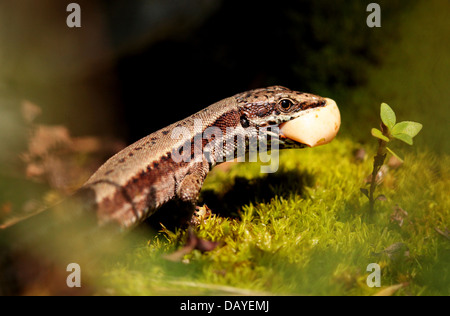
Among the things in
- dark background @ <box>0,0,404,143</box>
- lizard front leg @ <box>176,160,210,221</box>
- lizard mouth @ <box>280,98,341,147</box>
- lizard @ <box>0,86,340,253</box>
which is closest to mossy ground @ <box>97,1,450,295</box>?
lizard front leg @ <box>176,160,210,221</box>

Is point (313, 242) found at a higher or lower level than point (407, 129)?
lower

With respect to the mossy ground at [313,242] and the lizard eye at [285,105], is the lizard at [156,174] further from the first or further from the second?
the mossy ground at [313,242]

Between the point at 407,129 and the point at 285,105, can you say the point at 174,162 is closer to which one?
the point at 285,105

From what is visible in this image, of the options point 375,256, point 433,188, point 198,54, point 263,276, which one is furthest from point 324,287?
point 198,54

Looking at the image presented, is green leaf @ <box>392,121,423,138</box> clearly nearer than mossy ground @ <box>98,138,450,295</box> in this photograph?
No

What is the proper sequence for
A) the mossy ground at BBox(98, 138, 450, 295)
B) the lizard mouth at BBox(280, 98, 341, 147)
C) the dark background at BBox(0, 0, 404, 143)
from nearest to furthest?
the mossy ground at BBox(98, 138, 450, 295)
the lizard mouth at BBox(280, 98, 341, 147)
the dark background at BBox(0, 0, 404, 143)

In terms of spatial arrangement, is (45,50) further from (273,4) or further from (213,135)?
(273,4)

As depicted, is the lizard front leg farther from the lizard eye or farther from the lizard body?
the lizard eye

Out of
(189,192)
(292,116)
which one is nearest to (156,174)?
(189,192)
